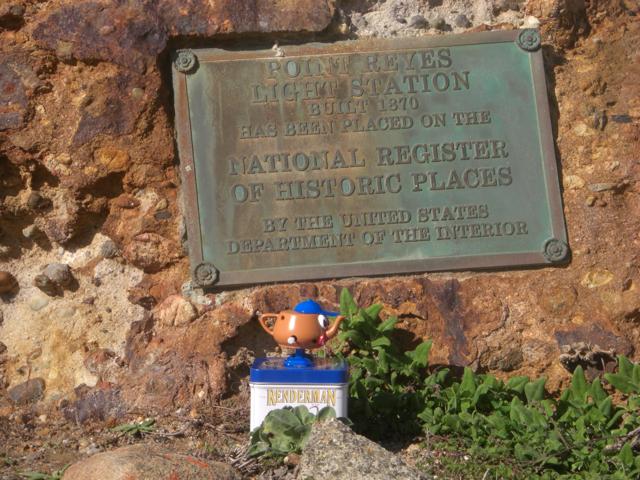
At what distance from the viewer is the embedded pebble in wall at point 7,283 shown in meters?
3.92

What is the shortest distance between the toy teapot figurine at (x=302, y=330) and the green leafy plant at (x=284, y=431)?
19cm

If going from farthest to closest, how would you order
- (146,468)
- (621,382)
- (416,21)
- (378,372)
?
(416,21), (378,372), (621,382), (146,468)

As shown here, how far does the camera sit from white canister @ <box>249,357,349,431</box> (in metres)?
3.08

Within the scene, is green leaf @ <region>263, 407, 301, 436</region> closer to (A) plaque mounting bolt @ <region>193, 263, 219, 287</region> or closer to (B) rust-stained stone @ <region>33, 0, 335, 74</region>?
(A) plaque mounting bolt @ <region>193, 263, 219, 287</region>

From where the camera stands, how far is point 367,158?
3904mm

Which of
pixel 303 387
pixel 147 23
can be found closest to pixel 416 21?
pixel 147 23

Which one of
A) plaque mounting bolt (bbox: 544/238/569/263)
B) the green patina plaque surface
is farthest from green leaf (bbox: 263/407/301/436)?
plaque mounting bolt (bbox: 544/238/569/263)

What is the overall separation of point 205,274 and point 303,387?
0.90 meters

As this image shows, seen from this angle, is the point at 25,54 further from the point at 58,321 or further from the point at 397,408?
the point at 397,408

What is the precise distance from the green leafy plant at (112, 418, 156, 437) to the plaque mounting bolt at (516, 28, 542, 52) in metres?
2.23

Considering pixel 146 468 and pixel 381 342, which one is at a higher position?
pixel 381 342

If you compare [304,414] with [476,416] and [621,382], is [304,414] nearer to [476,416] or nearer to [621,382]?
[476,416]

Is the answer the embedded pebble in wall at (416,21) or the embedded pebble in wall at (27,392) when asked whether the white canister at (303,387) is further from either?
the embedded pebble in wall at (416,21)

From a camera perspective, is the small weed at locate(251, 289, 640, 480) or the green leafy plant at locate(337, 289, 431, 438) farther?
the green leafy plant at locate(337, 289, 431, 438)
